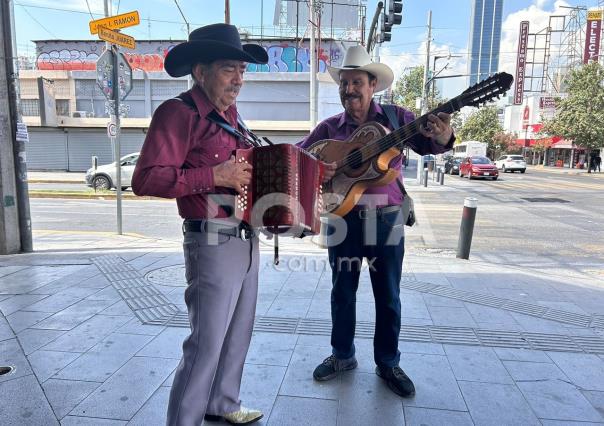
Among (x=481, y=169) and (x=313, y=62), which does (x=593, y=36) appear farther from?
(x=313, y=62)

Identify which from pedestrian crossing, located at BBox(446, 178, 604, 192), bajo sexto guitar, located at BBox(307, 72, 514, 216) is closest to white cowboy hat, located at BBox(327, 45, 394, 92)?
bajo sexto guitar, located at BBox(307, 72, 514, 216)

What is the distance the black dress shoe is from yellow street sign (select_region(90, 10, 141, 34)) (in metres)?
6.93

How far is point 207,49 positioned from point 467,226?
5825 millimetres

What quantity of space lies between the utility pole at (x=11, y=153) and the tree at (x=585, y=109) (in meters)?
39.3

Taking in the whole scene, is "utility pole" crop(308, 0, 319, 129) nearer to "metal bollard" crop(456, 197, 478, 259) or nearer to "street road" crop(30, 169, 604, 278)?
"street road" crop(30, 169, 604, 278)

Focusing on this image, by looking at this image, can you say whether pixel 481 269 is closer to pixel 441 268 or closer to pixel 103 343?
pixel 441 268

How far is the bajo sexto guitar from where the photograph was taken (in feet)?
8.77

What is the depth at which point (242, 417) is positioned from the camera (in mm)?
2516

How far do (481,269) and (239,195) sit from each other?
16.4ft

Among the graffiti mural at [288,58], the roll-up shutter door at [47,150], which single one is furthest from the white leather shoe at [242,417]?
the roll-up shutter door at [47,150]

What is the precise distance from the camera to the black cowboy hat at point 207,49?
6.79ft

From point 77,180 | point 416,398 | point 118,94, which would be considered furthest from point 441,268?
point 77,180

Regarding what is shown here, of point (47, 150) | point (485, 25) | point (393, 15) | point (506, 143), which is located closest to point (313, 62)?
point (393, 15)

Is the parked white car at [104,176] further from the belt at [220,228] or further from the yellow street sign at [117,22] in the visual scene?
the belt at [220,228]
